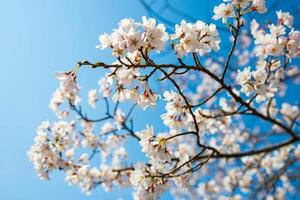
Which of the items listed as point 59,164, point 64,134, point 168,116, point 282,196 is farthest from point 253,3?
point 282,196

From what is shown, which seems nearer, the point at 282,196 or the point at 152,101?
the point at 152,101

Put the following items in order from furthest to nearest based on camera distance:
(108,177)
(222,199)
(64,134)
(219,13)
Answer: (222,199)
(108,177)
(64,134)
(219,13)

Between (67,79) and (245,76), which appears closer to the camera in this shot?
(67,79)

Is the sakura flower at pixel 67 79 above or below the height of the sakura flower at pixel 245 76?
below

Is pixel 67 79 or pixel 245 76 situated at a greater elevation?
pixel 245 76

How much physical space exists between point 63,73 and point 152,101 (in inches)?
25.1

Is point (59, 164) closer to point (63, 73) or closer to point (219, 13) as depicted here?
point (63, 73)

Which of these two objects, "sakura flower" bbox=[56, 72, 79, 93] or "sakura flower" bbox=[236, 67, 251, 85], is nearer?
"sakura flower" bbox=[56, 72, 79, 93]

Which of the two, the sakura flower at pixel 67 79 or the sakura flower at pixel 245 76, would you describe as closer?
the sakura flower at pixel 67 79

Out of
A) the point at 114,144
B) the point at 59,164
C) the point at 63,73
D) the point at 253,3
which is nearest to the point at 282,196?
the point at 114,144

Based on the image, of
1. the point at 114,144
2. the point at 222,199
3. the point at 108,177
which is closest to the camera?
the point at 108,177

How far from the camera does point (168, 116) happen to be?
297 cm

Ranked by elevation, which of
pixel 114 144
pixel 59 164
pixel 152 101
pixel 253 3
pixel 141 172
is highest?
pixel 114 144

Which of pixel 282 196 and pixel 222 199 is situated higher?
pixel 282 196
